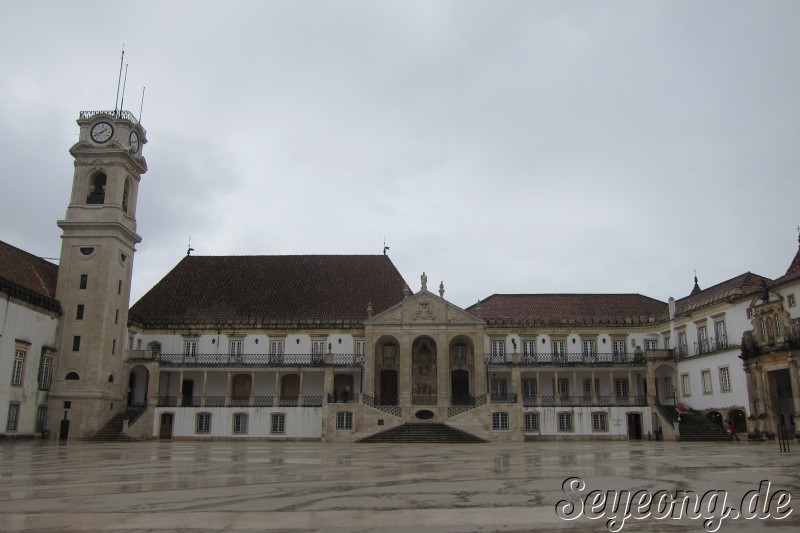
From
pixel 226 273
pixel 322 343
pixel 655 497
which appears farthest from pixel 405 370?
pixel 655 497

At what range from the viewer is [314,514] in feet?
23.8

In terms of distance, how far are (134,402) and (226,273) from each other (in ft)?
34.7

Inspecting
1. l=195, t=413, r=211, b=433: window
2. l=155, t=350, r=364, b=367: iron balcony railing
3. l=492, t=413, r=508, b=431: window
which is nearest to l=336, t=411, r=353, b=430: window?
l=155, t=350, r=364, b=367: iron balcony railing

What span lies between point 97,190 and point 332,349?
17.2m

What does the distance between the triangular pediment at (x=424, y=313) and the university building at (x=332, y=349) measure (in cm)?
9

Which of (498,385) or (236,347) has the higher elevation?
(236,347)

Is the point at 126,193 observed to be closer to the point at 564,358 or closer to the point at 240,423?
the point at 240,423

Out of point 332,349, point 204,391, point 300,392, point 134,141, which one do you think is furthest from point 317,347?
point 134,141

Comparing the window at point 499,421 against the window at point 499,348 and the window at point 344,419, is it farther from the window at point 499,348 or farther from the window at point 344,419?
the window at point 499,348

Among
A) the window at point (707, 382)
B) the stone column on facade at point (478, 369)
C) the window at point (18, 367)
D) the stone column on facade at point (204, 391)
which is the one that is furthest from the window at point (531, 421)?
the window at point (18, 367)

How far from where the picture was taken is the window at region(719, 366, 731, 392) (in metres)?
34.6

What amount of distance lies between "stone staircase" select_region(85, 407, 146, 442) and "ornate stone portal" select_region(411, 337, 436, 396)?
1614 centimetres

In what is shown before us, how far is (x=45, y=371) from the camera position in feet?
114

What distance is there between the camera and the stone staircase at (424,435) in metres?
33.0
